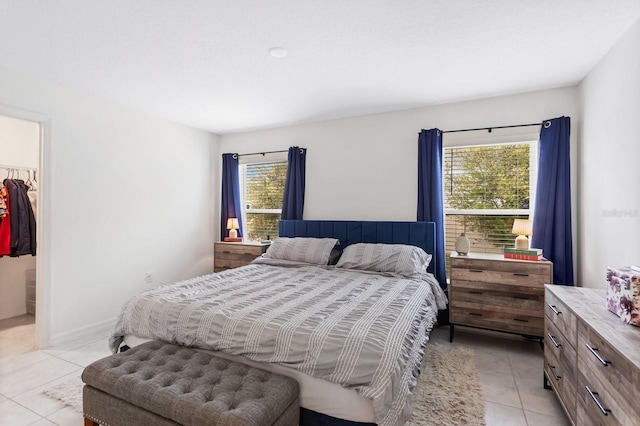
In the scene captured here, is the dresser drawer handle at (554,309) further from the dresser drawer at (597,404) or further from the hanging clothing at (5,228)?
the hanging clothing at (5,228)

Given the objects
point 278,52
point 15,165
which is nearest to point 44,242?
point 15,165

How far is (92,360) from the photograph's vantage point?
2.73 metres

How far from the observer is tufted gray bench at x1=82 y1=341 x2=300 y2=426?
1.35 meters

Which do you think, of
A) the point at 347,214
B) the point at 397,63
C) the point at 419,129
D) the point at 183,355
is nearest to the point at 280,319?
the point at 183,355

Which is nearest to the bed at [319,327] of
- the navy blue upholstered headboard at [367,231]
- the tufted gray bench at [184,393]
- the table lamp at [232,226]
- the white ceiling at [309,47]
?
the tufted gray bench at [184,393]

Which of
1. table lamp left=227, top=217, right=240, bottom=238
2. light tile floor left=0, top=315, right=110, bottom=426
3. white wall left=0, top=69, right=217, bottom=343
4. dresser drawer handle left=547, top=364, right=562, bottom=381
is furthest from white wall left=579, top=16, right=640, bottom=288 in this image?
white wall left=0, top=69, right=217, bottom=343

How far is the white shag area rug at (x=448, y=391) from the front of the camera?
75.4 inches

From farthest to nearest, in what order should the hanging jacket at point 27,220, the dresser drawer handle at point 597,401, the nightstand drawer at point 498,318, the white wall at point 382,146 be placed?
1. the hanging jacket at point 27,220
2. the white wall at point 382,146
3. the nightstand drawer at point 498,318
4. the dresser drawer handle at point 597,401

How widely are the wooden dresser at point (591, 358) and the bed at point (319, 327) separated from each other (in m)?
0.78

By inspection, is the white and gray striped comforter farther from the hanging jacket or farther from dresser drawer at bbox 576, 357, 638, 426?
the hanging jacket

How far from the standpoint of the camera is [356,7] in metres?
1.92

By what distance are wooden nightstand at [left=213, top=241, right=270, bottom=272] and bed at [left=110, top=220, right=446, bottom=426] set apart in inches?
44.2

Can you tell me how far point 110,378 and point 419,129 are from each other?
3504 mm

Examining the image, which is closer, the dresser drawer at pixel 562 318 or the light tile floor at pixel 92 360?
the dresser drawer at pixel 562 318
